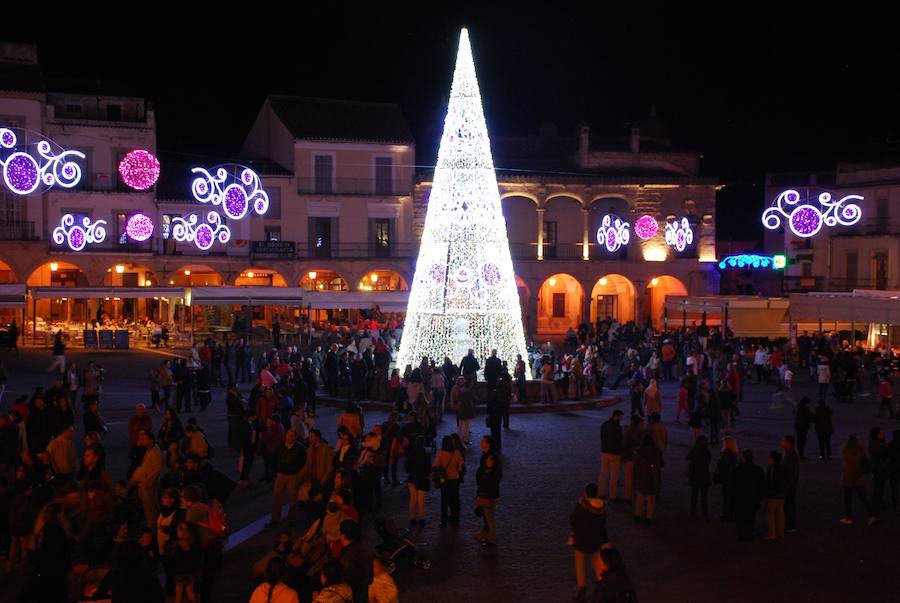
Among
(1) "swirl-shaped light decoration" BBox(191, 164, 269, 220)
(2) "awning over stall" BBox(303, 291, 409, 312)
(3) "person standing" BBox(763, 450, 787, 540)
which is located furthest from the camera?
(2) "awning over stall" BBox(303, 291, 409, 312)

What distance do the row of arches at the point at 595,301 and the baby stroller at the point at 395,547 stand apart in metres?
34.3

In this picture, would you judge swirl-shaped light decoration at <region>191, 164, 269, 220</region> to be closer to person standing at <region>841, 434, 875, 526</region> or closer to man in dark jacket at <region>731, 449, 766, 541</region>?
person standing at <region>841, 434, 875, 526</region>

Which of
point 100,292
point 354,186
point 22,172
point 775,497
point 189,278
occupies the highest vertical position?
point 354,186

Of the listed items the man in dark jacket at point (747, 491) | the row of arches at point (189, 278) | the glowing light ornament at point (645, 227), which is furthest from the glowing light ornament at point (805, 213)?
the man in dark jacket at point (747, 491)

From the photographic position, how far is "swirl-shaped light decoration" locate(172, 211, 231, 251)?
113ft

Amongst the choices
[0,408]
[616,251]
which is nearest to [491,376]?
[0,408]

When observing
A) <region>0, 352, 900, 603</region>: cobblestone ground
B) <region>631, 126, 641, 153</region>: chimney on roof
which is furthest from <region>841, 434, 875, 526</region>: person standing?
<region>631, 126, 641, 153</region>: chimney on roof

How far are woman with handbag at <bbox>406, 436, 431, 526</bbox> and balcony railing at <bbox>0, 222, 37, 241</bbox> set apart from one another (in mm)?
28128

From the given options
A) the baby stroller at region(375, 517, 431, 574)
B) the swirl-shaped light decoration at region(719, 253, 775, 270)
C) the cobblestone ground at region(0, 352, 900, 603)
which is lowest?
the cobblestone ground at region(0, 352, 900, 603)

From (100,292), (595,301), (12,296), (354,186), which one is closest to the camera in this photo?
(12,296)

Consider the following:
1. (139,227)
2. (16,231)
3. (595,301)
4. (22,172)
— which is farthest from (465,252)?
(595,301)

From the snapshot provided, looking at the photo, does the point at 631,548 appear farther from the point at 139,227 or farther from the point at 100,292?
the point at 139,227

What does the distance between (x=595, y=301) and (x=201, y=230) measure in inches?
736

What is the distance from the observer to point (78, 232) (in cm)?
3422
